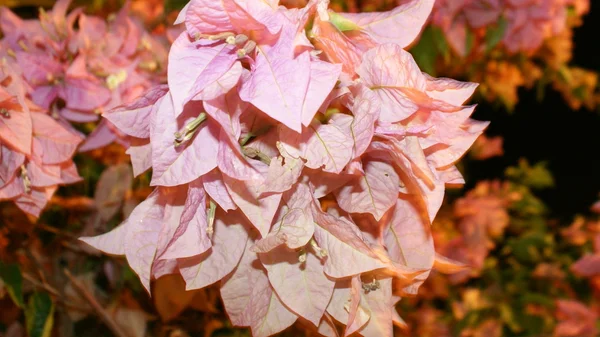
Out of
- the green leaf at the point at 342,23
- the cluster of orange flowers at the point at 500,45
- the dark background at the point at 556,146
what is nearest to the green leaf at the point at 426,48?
the cluster of orange flowers at the point at 500,45

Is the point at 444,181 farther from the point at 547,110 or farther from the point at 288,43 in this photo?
the point at 547,110

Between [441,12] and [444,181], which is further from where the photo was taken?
[441,12]

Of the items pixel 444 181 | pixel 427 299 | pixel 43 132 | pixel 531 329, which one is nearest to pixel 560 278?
pixel 531 329

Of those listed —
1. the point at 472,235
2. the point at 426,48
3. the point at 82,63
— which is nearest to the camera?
the point at 82,63

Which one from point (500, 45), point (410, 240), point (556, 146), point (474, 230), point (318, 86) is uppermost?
point (318, 86)

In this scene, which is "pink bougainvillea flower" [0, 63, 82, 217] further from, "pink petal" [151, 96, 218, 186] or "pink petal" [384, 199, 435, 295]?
"pink petal" [384, 199, 435, 295]

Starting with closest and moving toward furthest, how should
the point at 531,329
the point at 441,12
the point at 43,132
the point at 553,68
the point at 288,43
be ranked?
the point at 288,43 → the point at 43,132 → the point at 441,12 → the point at 531,329 → the point at 553,68

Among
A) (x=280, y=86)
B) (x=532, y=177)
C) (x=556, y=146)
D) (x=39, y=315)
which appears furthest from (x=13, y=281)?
(x=556, y=146)

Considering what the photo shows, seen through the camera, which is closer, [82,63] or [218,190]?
[218,190]

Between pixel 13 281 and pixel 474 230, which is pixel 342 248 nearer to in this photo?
pixel 13 281
